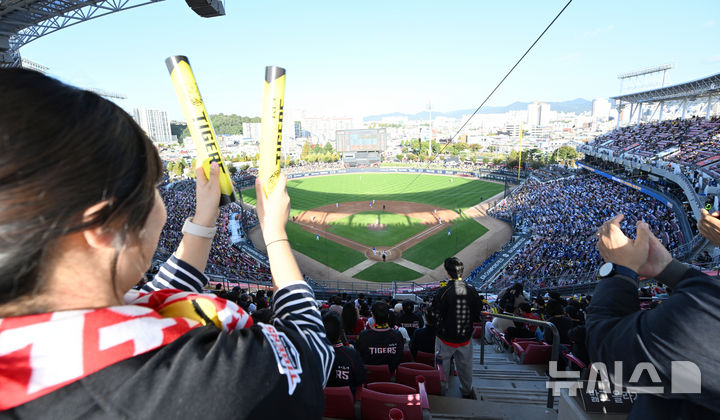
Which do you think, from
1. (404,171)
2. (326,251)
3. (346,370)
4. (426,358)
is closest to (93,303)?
(346,370)

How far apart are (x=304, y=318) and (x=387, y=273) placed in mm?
18606

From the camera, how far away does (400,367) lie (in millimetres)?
4125

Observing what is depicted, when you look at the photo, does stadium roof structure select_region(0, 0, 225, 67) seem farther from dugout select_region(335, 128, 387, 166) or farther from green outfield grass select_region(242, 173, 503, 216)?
dugout select_region(335, 128, 387, 166)

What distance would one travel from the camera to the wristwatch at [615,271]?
1.43 m

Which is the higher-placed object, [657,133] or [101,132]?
[657,133]

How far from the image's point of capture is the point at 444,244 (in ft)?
76.4

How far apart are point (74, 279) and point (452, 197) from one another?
38.2 metres

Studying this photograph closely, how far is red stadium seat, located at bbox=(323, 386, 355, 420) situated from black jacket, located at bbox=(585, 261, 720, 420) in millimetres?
2145

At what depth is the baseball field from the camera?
20859 mm

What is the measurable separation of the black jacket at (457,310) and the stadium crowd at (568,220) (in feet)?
42.1

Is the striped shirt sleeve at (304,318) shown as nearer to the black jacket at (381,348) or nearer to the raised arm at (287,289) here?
the raised arm at (287,289)

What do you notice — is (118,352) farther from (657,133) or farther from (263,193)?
(657,133)

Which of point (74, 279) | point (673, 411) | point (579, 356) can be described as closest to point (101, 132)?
point (74, 279)

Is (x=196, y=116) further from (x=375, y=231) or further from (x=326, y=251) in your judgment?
(x=375, y=231)
